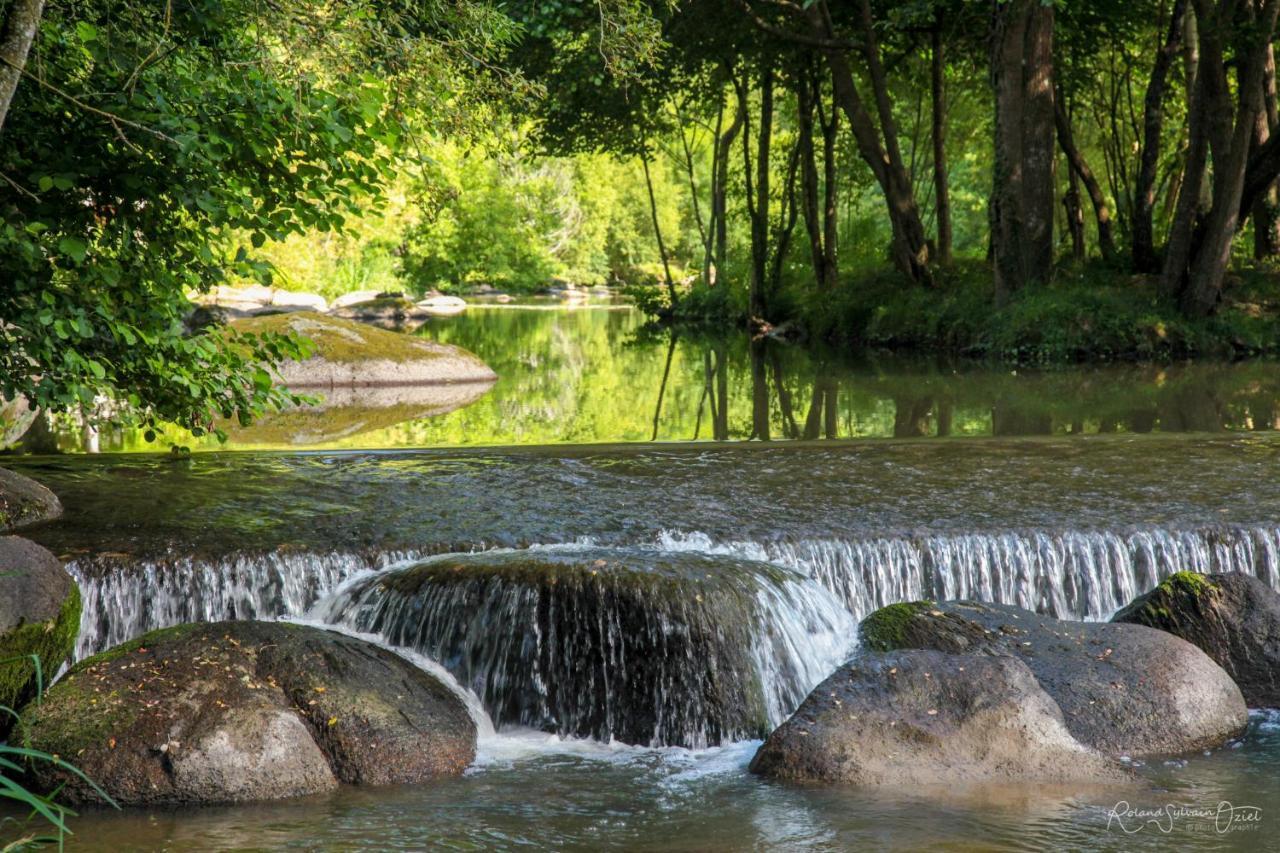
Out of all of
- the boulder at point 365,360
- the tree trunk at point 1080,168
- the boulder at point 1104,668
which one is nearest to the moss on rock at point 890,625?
the boulder at point 1104,668

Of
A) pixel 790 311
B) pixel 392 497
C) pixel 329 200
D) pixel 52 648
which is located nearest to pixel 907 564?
pixel 392 497

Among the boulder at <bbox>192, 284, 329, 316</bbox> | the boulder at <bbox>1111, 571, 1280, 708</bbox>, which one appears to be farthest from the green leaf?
the boulder at <bbox>192, 284, 329, 316</bbox>

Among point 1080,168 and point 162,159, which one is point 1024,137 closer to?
point 1080,168

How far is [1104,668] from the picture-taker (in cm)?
689

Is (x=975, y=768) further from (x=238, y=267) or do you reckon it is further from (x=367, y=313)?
(x=367, y=313)

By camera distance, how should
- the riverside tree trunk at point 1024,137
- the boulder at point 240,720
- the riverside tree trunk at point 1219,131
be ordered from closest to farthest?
the boulder at point 240,720, the riverside tree trunk at point 1219,131, the riverside tree trunk at point 1024,137

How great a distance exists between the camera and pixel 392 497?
31.6 feet

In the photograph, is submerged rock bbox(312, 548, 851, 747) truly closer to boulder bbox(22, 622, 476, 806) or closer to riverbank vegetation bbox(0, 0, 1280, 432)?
boulder bbox(22, 622, 476, 806)

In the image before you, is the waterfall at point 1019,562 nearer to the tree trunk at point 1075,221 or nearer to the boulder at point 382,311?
the tree trunk at point 1075,221

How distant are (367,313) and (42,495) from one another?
4154 cm

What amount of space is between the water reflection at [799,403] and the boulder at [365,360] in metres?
0.87

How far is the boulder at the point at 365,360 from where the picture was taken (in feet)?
67.1

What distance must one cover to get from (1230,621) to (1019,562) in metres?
1.36

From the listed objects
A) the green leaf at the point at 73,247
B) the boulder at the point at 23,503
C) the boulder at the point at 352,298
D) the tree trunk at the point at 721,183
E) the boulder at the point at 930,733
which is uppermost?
the tree trunk at the point at 721,183
